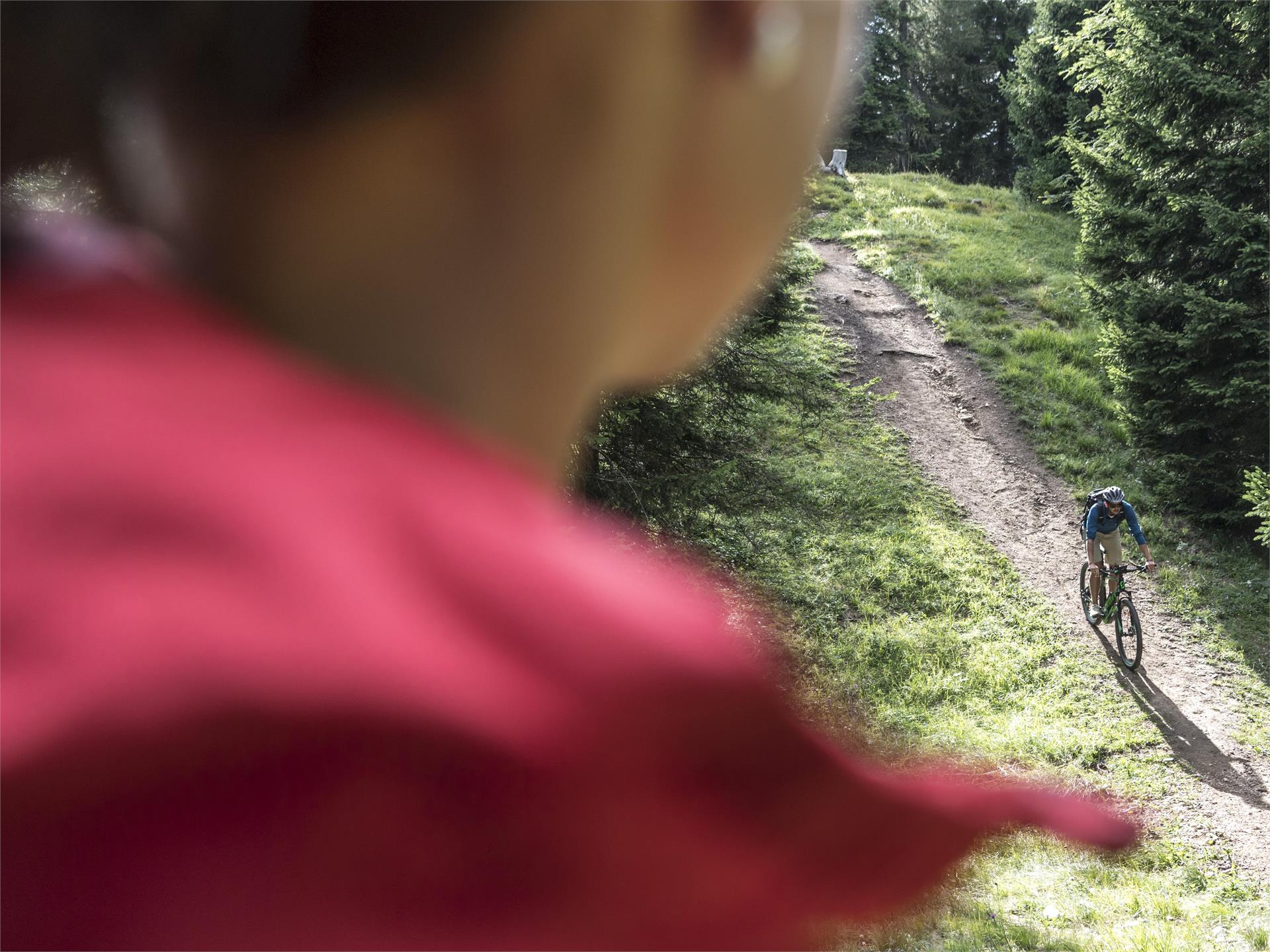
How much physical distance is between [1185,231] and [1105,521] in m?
6.43

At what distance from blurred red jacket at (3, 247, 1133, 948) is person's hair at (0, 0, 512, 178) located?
0.10 metres

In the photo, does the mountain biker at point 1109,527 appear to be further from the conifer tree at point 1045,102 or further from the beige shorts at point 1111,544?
the conifer tree at point 1045,102

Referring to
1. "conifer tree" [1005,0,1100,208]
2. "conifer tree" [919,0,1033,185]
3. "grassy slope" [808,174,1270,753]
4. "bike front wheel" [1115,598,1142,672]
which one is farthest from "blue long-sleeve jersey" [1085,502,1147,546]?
"conifer tree" [919,0,1033,185]

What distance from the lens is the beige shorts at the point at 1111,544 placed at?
9.69 meters

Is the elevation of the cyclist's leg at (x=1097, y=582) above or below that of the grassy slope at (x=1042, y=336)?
below

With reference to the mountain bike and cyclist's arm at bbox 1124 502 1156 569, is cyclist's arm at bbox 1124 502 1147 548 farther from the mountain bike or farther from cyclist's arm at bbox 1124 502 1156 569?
the mountain bike

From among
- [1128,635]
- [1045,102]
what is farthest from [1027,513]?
[1045,102]

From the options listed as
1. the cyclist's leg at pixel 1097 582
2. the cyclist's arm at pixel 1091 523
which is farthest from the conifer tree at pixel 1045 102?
the cyclist's arm at pixel 1091 523

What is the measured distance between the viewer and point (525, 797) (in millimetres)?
297

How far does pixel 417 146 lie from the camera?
405mm

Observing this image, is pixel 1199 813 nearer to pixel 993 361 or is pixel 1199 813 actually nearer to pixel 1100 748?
pixel 1100 748

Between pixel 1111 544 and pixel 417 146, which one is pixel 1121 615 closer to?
pixel 1111 544

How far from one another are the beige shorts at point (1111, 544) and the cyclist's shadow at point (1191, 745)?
139 centimetres

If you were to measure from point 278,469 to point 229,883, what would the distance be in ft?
0.42
